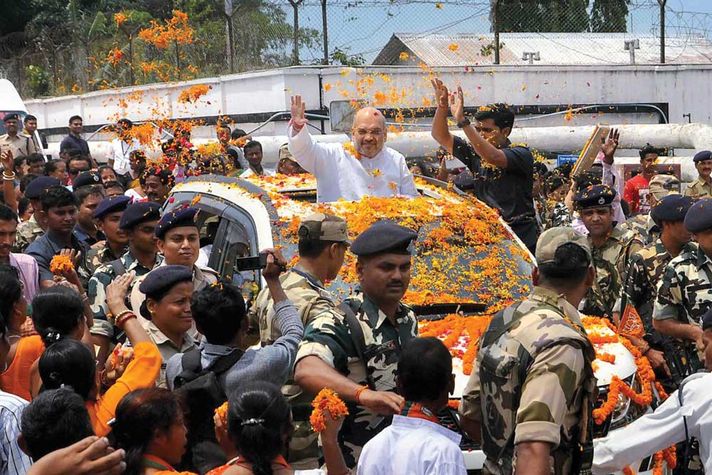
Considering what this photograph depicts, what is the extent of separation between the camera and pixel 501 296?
7602mm

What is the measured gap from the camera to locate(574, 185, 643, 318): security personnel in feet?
29.1

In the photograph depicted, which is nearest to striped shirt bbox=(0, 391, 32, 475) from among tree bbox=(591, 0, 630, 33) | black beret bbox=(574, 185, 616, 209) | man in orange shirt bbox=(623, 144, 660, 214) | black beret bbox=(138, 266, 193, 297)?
black beret bbox=(138, 266, 193, 297)

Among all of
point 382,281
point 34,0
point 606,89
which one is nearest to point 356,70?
point 606,89

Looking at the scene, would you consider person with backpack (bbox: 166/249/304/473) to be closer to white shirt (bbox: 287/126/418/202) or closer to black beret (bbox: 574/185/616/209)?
white shirt (bbox: 287/126/418/202)

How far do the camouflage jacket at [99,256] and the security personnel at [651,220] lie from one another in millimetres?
4195

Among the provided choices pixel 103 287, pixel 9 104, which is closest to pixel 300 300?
pixel 103 287

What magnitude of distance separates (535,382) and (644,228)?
600 cm

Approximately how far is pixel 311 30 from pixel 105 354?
13810 mm

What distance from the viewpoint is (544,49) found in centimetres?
2491

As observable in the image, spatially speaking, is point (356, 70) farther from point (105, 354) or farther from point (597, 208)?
point (105, 354)

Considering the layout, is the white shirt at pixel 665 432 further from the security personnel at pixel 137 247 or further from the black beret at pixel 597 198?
the black beret at pixel 597 198

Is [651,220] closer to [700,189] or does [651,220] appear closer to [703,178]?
[700,189]

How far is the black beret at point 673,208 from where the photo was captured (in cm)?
808

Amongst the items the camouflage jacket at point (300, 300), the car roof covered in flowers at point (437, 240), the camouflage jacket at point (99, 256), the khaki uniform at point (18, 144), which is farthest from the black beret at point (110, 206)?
the khaki uniform at point (18, 144)
